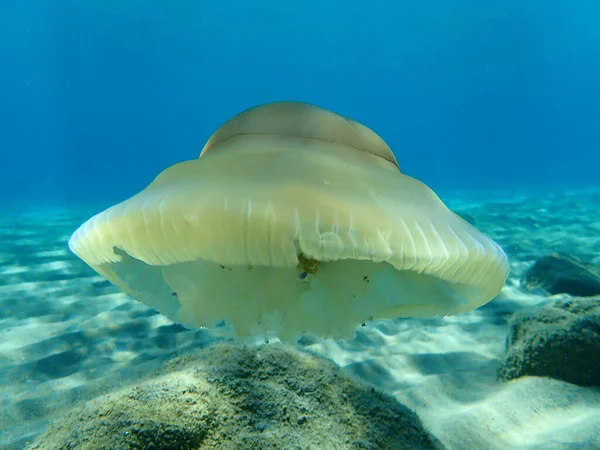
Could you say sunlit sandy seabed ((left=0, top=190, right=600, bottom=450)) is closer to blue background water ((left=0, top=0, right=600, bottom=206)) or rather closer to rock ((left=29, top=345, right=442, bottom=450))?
rock ((left=29, top=345, right=442, bottom=450))

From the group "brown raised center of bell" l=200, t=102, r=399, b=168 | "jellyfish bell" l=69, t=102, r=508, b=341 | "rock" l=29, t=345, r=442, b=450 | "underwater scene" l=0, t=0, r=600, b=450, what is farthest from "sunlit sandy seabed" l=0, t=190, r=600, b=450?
"brown raised center of bell" l=200, t=102, r=399, b=168

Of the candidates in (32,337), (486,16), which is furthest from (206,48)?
(32,337)

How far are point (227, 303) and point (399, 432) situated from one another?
0.99m

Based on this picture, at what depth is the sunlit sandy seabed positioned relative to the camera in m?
2.74

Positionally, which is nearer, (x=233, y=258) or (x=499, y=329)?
(x=233, y=258)

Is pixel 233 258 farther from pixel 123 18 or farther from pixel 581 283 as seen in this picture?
pixel 123 18

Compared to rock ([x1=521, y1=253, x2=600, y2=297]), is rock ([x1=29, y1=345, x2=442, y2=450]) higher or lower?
rock ([x1=521, y1=253, x2=600, y2=297])

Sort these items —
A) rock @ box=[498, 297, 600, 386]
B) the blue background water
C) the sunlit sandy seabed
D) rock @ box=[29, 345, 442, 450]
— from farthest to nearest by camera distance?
the blue background water
rock @ box=[498, 297, 600, 386]
the sunlit sandy seabed
rock @ box=[29, 345, 442, 450]

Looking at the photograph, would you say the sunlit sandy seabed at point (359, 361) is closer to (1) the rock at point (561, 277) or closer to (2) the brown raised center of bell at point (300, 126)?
(1) the rock at point (561, 277)

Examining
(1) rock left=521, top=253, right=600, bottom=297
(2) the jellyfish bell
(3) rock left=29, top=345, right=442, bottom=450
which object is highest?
(2) the jellyfish bell

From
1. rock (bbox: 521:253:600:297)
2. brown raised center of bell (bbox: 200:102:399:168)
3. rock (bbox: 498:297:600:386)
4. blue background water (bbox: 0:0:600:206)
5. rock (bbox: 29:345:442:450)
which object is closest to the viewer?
rock (bbox: 29:345:442:450)

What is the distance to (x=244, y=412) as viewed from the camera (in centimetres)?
181

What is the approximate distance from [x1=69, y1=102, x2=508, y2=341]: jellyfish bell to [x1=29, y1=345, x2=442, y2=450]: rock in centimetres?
28

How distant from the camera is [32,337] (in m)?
4.39
